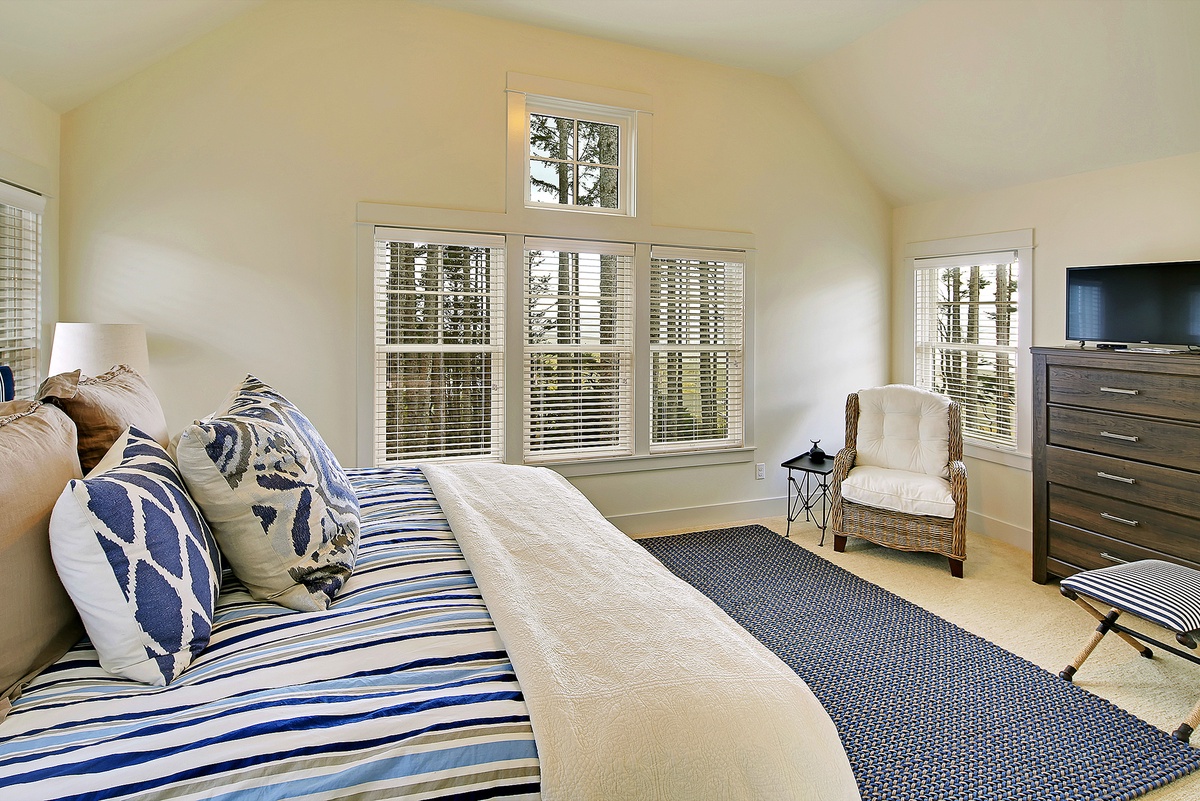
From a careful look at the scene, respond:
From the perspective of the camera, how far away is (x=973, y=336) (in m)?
4.68

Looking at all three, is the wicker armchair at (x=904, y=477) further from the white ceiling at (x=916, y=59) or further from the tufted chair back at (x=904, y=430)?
the white ceiling at (x=916, y=59)

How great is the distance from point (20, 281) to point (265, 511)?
2.34 m

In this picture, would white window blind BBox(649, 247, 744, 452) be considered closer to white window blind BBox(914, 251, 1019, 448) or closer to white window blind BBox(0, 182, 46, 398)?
white window blind BBox(914, 251, 1019, 448)

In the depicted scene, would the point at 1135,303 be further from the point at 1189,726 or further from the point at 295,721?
the point at 295,721

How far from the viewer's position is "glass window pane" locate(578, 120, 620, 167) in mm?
4316

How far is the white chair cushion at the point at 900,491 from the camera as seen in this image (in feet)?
12.4

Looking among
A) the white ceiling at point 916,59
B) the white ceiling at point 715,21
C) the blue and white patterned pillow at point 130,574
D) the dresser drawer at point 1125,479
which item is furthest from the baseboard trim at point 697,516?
the blue and white patterned pillow at point 130,574

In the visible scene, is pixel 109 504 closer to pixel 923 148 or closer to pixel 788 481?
pixel 788 481

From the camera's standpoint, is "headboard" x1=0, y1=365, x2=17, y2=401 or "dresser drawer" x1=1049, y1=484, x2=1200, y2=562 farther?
"dresser drawer" x1=1049, y1=484, x2=1200, y2=562

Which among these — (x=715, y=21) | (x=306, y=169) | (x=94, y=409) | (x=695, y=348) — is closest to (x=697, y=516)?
(x=695, y=348)

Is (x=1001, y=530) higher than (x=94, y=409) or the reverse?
the reverse

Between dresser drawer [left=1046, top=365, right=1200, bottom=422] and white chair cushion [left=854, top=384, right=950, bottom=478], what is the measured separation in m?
0.65

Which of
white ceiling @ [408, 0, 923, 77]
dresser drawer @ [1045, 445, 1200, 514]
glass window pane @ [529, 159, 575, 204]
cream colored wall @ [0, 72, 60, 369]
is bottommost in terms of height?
dresser drawer @ [1045, 445, 1200, 514]

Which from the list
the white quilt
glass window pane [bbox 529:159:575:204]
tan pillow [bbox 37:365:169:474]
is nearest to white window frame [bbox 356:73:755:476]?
glass window pane [bbox 529:159:575:204]
